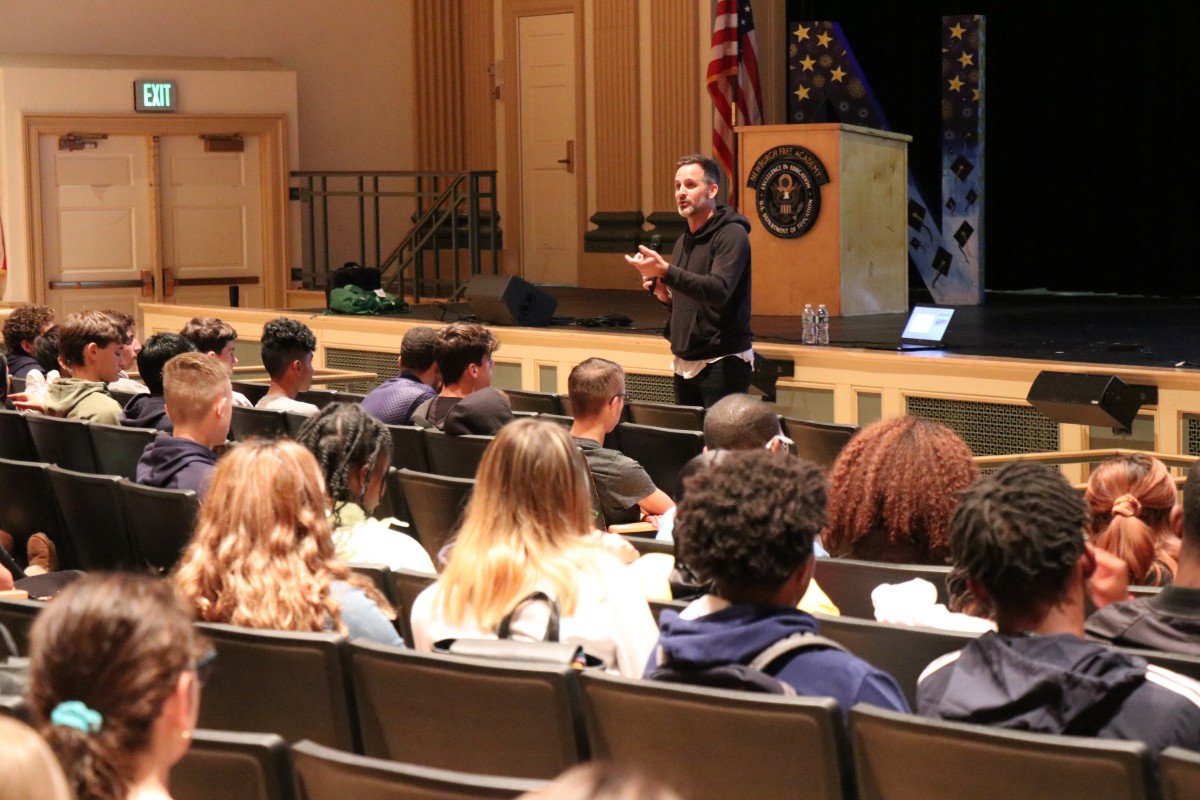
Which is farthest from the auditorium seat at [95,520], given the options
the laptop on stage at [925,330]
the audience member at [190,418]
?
the laptop on stage at [925,330]

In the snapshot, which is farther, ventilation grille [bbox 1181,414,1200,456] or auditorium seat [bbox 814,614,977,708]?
ventilation grille [bbox 1181,414,1200,456]

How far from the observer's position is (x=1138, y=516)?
3363 millimetres

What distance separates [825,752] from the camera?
2.01 metres

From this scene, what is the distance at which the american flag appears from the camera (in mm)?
10578

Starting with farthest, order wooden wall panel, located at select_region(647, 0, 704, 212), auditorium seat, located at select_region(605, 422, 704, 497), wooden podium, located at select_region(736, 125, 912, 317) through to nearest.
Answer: wooden wall panel, located at select_region(647, 0, 704, 212) < wooden podium, located at select_region(736, 125, 912, 317) < auditorium seat, located at select_region(605, 422, 704, 497)

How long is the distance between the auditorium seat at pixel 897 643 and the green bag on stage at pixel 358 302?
7176mm

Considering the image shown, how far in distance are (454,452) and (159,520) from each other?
111cm

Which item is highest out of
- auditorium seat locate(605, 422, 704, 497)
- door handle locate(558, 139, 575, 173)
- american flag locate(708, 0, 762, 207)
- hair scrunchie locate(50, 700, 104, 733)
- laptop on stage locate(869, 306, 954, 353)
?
american flag locate(708, 0, 762, 207)

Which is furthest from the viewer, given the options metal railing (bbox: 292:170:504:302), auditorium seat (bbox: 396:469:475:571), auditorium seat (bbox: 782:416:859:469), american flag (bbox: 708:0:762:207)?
metal railing (bbox: 292:170:504:302)

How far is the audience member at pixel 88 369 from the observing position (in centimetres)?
537

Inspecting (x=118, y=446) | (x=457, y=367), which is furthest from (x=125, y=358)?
(x=457, y=367)

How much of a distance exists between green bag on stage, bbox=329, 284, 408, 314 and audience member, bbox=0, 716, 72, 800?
324 inches

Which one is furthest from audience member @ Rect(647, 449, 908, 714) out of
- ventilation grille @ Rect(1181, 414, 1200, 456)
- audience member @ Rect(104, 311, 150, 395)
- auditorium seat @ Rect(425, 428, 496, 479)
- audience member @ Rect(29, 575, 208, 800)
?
ventilation grille @ Rect(1181, 414, 1200, 456)

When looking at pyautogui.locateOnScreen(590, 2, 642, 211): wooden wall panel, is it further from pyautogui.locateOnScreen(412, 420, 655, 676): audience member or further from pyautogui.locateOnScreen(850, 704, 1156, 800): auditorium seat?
pyautogui.locateOnScreen(850, 704, 1156, 800): auditorium seat
